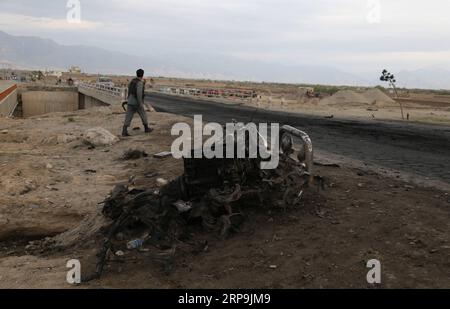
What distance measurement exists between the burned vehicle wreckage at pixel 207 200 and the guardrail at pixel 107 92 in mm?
23590

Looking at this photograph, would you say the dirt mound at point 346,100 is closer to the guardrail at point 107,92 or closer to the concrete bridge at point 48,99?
the guardrail at point 107,92

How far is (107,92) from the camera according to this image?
34.2 m

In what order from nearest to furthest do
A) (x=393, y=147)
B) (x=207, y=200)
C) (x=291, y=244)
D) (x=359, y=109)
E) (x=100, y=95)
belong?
1. (x=291, y=244)
2. (x=207, y=200)
3. (x=393, y=147)
4. (x=100, y=95)
5. (x=359, y=109)

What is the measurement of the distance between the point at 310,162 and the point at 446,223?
1756 millimetres

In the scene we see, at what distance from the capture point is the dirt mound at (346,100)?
44438 mm

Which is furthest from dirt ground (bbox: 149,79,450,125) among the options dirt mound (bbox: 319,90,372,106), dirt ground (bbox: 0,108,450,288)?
dirt ground (bbox: 0,108,450,288)

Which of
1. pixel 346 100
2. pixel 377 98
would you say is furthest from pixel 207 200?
pixel 377 98

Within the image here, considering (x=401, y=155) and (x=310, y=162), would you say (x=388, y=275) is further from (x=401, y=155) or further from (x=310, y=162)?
(x=401, y=155)

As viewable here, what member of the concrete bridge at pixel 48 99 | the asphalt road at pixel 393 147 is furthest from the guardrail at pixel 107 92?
the asphalt road at pixel 393 147

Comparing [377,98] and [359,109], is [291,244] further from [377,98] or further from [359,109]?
[377,98]

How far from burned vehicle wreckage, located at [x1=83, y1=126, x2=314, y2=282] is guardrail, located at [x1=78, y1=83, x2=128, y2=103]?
23.6 metres

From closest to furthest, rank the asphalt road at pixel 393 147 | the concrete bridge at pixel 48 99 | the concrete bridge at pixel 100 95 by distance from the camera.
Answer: the asphalt road at pixel 393 147 → the concrete bridge at pixel 100 95 → the concrete bridge at pixel 48 99

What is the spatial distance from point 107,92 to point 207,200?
3046 centimetres

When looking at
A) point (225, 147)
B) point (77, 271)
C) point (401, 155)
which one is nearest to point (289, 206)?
point (225, 147)
